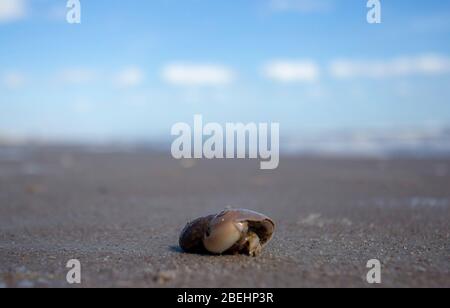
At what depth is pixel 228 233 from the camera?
521cm

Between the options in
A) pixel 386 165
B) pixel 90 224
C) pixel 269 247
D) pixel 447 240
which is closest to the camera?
pixel 269 247

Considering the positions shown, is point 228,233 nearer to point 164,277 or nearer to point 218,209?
point 164,277

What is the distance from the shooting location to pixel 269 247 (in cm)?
592

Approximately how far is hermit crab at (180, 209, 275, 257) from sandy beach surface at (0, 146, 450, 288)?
123 millimetres

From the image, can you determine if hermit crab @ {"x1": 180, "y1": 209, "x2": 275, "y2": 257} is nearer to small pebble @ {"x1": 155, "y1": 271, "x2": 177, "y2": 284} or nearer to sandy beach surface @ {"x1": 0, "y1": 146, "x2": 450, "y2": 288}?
sandy beach surface @ {"x1": 0, "y1": 146, "x2": 450, "y2": 288}

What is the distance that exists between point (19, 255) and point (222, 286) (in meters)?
2.60

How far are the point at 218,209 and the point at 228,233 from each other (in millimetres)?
4593

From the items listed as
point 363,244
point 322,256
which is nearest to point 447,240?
point 363,244

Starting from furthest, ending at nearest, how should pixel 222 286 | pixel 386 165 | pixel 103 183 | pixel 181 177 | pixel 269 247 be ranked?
pixel 386 165 < pixel 181 177 < pixel 103 183 < pixel 269 247 < pixel 222 286

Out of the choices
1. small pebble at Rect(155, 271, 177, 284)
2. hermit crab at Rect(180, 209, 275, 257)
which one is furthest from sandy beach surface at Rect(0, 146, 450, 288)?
hermit crab at Rect(180, 209, 275, 257)

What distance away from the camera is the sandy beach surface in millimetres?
4730

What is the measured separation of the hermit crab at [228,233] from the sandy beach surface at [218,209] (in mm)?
123

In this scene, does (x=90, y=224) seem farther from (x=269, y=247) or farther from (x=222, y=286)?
(x=222, y=286)

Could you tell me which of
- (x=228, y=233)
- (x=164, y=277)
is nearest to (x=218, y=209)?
(x=228, y=233)
